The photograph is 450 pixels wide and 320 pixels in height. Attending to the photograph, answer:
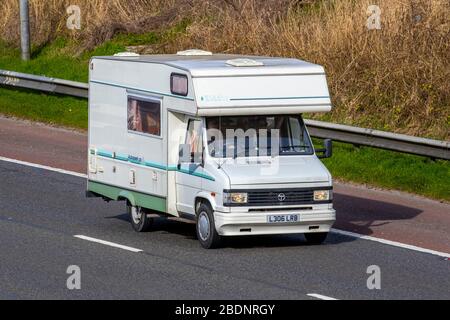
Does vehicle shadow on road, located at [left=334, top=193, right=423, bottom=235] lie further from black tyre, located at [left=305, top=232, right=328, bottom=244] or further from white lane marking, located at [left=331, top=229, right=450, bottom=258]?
black tyre, located at [left=305, top=232, right=328, bottom=244]

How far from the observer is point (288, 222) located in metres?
15.9

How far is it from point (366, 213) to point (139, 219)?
3661mm

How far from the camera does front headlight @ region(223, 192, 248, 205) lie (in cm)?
1573

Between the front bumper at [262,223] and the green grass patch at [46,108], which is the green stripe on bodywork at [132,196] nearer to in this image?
the front bumper at [262,223]

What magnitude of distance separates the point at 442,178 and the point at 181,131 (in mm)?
5761

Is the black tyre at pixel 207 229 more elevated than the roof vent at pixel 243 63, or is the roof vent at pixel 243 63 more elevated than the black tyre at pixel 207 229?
the roof vent at pixel 243 63

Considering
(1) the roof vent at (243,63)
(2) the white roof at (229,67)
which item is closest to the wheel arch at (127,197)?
(2) the white roof at (229,67)

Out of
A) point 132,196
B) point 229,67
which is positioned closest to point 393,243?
point 229,67

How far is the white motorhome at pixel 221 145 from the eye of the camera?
52.1 feet

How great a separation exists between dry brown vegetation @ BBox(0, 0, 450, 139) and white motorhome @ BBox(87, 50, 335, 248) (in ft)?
22.3

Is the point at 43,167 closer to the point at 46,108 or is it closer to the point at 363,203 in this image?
the point at 46,108

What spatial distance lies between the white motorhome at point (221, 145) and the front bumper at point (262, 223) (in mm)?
13
